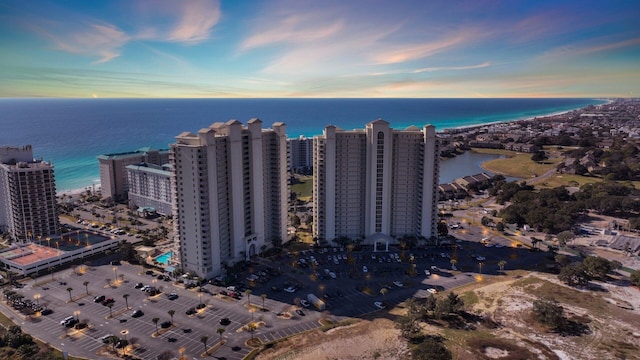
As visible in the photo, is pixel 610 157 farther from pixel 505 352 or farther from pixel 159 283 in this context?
pixel 159 283

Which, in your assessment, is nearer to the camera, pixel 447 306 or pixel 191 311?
pixel 447 306

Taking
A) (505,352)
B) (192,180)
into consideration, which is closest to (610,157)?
(505,352)

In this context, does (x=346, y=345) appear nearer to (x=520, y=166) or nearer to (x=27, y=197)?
(x=27, y=197)

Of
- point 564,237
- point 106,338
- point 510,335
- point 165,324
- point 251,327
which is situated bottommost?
point 510,335

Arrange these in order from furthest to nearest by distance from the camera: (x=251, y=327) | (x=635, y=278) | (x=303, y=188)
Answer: (x=303, y=188) → (x=635, y=278) → (x=251, y=327)

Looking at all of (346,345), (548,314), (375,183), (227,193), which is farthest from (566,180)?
(346,345)

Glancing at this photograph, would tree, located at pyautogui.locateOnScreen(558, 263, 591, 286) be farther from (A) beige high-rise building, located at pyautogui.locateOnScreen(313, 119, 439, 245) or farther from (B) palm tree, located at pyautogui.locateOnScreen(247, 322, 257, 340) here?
(B) palm tree, located at pyautogui.locateOnScreen(247, 322, 257, 340)
